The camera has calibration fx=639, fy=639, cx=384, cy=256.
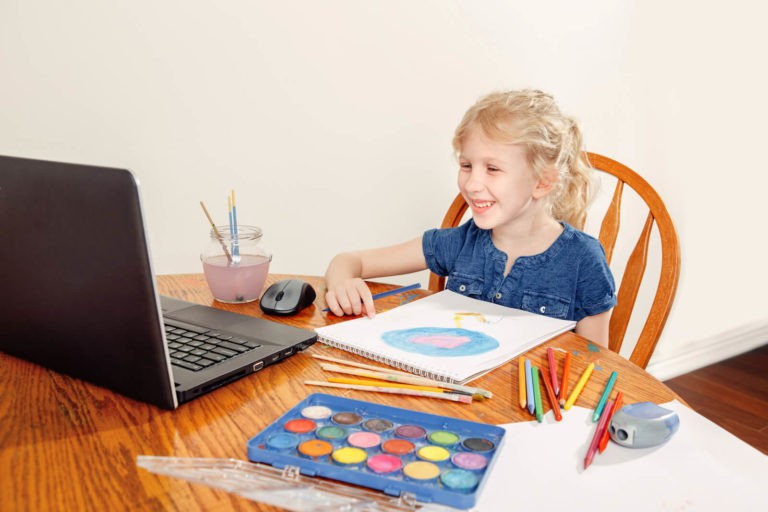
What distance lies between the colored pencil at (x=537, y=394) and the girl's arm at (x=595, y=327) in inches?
18.2

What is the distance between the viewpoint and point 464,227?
1307 millimetres

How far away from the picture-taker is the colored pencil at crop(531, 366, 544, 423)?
0.62 metres

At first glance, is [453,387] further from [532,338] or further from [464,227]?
[464,227]

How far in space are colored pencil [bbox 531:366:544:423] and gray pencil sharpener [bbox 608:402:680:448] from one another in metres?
0.06

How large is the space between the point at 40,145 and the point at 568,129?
1017 millimetres

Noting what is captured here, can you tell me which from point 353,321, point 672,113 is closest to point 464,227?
point 353,321

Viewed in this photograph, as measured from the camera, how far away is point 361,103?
1.58 m

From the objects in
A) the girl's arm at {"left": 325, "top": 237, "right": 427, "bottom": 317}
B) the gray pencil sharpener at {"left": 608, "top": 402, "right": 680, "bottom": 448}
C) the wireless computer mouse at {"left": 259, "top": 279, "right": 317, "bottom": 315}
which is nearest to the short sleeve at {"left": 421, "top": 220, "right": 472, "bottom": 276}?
the girl's arm at {"left": 325, "top": 237, "right": 427, "bottom": 317}

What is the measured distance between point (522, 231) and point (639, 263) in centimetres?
23

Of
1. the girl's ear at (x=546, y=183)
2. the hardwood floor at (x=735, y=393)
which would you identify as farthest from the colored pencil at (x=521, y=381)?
the hardwood floor at (x=735, y=393)

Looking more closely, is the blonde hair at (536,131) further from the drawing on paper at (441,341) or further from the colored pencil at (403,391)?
the colored pencil at (403,391)

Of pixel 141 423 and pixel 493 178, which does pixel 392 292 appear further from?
pixel 141 423

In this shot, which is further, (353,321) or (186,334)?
(353,321)

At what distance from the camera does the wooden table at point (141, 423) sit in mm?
475
